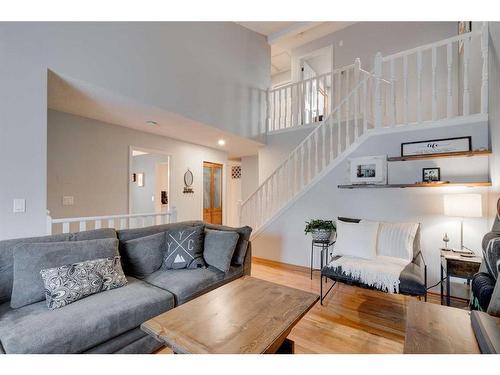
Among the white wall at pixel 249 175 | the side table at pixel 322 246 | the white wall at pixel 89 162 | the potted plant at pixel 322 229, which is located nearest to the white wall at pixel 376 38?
the white wall at pixel 249 175

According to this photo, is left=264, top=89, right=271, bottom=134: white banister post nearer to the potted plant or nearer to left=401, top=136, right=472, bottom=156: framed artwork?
the potted plant

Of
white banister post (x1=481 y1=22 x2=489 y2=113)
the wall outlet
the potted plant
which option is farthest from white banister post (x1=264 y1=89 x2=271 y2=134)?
the wall outlet

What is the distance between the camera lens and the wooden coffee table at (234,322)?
1.08 meters

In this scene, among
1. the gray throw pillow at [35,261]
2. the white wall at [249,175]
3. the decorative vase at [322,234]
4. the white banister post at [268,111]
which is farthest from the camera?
the white wall at [249,175]

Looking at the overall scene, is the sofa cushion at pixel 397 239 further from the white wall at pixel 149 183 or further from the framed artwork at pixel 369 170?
the white wall at pixel 149 183

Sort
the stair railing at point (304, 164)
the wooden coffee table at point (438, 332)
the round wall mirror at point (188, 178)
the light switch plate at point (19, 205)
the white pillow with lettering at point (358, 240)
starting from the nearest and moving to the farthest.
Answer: the wooden coffee table at point (438, 332)
the light switch plate at point (19, 205)
the white pillow with lettering at point (358, 240)
the stair railing at point (304, 164)
the round wall mirror at point (188, 178)

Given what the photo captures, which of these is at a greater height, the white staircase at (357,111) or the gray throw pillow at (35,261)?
the white staircase at (357,111)

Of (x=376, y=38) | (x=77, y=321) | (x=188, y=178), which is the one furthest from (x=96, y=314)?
(x=376, y=38)

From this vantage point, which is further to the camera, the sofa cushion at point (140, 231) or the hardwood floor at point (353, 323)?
the sofa cushion at point (140, 231)

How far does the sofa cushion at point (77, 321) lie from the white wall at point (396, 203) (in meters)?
2.34

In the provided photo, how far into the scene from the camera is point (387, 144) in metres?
2.97
